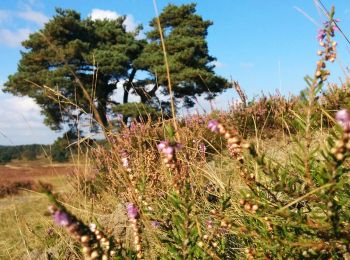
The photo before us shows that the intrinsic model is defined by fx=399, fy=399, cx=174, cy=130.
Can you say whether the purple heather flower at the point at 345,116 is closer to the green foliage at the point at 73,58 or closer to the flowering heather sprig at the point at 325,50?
the flowering heather sprig at the point at 325,50

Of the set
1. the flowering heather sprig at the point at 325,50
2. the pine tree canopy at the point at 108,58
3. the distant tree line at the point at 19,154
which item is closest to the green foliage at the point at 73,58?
the pine tree canopy at the point at 108,58

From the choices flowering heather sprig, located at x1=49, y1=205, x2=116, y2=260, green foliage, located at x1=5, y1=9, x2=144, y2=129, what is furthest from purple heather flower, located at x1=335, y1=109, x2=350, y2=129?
green foliage, located at x1=5, y1=9, x2=144, y2=129

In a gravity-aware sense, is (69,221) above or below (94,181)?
above

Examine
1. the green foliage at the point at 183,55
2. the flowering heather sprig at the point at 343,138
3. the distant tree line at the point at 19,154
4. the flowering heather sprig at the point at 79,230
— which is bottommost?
the distant tree line at the point at 19,154

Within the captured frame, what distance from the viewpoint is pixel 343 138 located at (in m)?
0.92

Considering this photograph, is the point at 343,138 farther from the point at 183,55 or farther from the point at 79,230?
the point at 183,55

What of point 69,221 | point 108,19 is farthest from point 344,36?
point 108,19

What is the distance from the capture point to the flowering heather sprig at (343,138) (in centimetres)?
87

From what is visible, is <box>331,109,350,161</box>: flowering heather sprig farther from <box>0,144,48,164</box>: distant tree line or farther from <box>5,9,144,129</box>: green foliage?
<box>0,144,48,164</box>: distant tree line

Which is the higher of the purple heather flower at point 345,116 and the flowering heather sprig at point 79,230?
the purple heather flower at point 345,116

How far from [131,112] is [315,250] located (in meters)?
19.5

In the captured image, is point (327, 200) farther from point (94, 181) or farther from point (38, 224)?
point (94, 181)

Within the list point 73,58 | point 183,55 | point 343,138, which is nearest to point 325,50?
point 343,138

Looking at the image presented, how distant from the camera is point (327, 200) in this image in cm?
116
